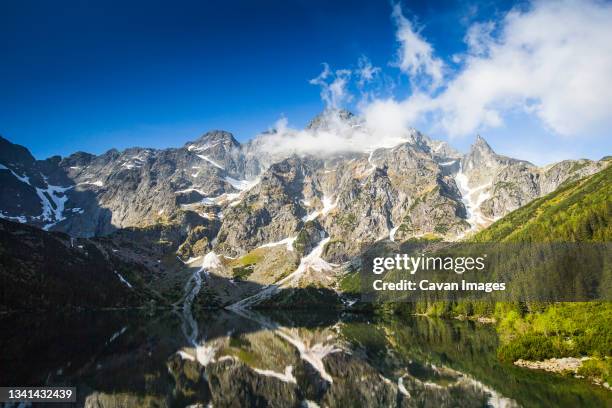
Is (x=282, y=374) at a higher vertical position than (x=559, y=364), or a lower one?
higher

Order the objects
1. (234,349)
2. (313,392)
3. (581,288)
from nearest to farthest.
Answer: (313,392)
(234,349)
(581,288)

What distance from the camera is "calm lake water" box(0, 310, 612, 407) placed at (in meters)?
52.5

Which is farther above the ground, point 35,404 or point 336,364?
point 35,404

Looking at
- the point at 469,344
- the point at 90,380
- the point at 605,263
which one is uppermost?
the point at 605,263

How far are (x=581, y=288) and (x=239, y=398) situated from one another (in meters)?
123

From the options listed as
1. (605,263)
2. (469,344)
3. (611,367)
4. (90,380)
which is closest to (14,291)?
(90,380)

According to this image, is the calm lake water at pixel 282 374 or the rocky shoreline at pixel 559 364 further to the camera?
the rocky shoreline at pixel 559 364

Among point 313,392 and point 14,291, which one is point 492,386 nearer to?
point 313,392

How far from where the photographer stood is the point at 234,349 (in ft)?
327

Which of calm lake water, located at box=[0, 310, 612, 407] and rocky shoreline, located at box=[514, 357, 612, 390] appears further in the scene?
rocky shoreline, located at box=[514, 357, 612, 390]

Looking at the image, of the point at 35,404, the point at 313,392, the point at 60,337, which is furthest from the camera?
the point at 60,337

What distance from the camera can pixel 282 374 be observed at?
7175 centimetres

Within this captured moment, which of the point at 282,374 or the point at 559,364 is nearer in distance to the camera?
the point at 559,364

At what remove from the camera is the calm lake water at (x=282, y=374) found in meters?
52.5
